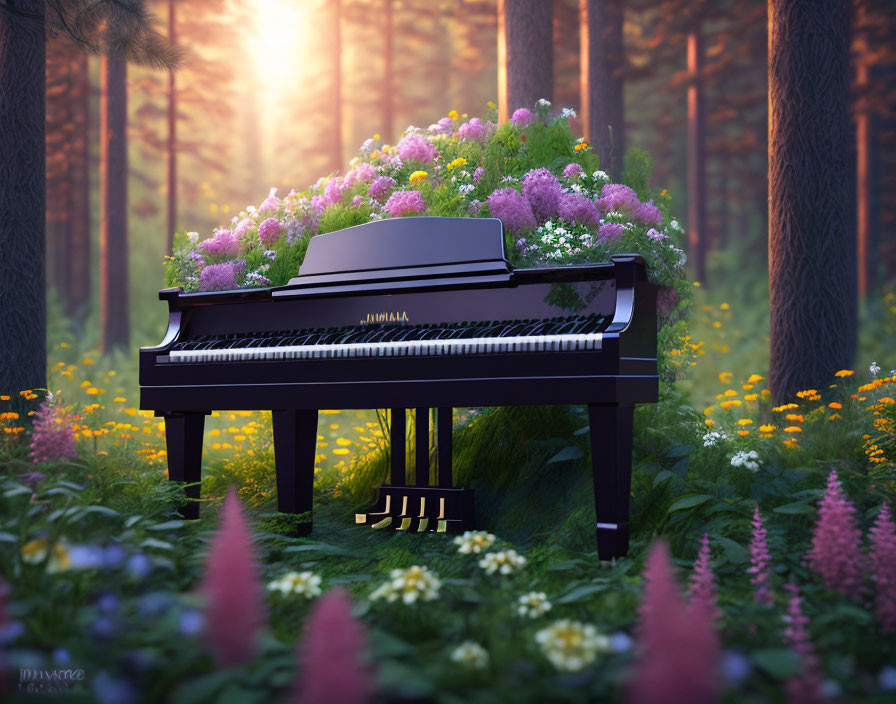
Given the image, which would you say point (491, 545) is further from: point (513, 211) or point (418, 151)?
point (418, 151)

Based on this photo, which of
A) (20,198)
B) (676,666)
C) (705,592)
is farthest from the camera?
(20,198)

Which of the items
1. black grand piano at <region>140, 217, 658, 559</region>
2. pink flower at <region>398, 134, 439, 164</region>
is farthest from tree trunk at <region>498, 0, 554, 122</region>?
black grand piano at <region>140, 217, 658, 559</region>

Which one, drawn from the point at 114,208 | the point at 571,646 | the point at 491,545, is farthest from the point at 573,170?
the point at 114,208

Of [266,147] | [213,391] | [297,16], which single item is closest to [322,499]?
[213,391]

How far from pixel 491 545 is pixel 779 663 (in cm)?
181

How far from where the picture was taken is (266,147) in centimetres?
3588

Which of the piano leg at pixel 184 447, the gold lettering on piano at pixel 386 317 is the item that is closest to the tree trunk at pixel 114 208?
the piano leg at pixel 184 447

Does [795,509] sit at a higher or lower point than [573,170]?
lower

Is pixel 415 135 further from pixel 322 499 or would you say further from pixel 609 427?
pixel 609 427

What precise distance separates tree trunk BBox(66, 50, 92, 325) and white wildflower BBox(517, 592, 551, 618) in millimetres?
19952

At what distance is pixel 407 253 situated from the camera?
5672mm

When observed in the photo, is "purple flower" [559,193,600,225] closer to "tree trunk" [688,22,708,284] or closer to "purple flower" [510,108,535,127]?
"purple flower" [510,108,535,127]

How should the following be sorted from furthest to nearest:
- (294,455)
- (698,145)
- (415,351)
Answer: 1. (698,145)
2. (294,455)
3. (415,351)

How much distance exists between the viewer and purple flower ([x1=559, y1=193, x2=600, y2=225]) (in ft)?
20.9
